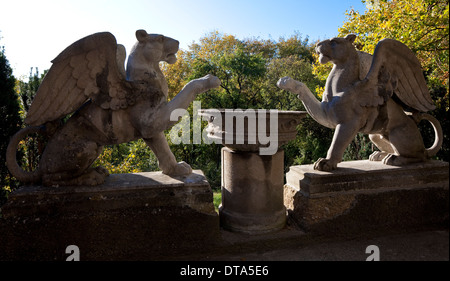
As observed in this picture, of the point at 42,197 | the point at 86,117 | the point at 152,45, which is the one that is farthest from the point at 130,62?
the point at 42,197

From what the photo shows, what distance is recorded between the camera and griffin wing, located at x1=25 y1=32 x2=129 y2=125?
8.02 feet

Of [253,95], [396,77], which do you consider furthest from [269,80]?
[396,77]

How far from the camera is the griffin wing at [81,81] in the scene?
2.44 m

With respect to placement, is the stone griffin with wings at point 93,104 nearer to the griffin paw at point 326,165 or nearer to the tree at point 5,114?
the griffin paw at point 326,165

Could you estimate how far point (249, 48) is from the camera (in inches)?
854

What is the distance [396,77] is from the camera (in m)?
3.01

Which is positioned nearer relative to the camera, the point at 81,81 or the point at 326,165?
the point at 81,81

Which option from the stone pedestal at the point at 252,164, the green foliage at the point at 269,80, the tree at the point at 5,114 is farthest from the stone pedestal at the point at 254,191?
the tree at the point at 5,114

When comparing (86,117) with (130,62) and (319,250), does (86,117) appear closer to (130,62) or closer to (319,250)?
(130,62)

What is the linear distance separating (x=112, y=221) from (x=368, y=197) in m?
2.38

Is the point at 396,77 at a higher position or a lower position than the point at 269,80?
lower

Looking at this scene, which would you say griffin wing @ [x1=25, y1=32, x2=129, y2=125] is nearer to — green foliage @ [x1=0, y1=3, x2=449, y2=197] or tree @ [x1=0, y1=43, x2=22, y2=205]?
green foliage @ [x1=0, y1=3, x2=449, y2=197]

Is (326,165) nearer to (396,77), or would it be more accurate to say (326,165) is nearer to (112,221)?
(396,77)

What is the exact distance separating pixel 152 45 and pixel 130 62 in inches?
9.7
